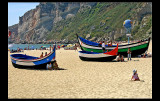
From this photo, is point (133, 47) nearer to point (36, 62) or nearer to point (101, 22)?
point (36, 62)

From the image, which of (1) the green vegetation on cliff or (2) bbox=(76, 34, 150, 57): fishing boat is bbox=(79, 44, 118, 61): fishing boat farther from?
(1) the green vegetation on cliff

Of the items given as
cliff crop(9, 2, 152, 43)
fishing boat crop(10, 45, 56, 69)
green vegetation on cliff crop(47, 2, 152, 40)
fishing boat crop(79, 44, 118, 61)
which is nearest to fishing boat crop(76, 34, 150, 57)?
fishing boat crop(79, 44, 118, 61)

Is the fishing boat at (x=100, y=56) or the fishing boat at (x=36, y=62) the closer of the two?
the fishing boat at (x=36, y=62)

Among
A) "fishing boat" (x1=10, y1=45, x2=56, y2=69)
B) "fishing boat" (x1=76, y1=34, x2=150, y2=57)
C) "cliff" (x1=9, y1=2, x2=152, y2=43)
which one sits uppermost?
"cliff" (x1=9, y1=2, x2=152, y2=43)

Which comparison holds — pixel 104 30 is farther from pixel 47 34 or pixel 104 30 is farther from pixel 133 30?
pixel 47 34

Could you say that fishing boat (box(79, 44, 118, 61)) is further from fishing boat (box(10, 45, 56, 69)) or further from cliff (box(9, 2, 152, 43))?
cliff (box(9, 2, 152, 43))

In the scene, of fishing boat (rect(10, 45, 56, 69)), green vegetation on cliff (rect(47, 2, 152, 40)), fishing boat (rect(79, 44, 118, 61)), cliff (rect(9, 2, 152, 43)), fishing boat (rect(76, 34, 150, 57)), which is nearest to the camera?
fishing boat (rect(10, 45, 56, 69))

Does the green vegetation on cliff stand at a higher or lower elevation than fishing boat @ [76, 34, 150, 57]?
higher

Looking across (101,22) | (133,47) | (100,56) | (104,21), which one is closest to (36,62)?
(100,56)

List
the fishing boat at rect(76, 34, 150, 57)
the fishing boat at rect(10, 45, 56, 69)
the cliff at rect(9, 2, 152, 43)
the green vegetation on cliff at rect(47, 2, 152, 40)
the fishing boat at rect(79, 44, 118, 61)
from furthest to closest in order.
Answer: the cliff at rect(9, 2, 152, 43)
the green vegetation on cliff at rect(47, 2, 152, 40)
the fishing boat at rect(76, 34, 150, 57)
the fishing boat at rect(79, 44, 118, 61)
the fishing boat at rect(10, 45, 56, 69)

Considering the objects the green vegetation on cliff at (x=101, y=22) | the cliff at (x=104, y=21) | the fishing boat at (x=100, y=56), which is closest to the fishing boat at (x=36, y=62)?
the fishing boat at (x=100, y=56)

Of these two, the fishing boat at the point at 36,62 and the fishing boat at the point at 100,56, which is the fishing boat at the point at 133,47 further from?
the fishing boat at the point at 36,62

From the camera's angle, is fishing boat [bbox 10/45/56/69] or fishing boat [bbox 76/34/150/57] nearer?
fishing boat [bbox 10/45/56/69]

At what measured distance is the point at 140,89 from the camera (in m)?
10.5
